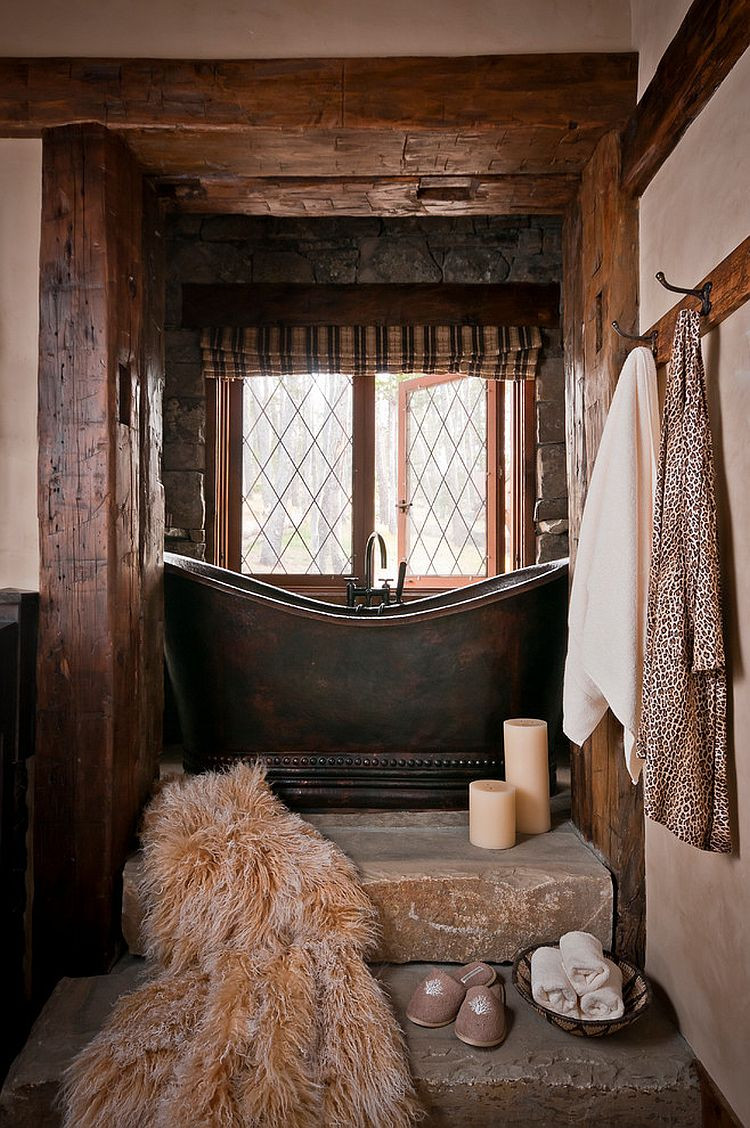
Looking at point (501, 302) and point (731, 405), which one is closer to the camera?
point (731, 405)

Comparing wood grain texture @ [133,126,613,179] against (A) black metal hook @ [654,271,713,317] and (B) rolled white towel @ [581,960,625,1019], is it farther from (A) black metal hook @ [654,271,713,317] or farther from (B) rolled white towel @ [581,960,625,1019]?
(B) rolled white towel @ [581,960,625,1019]

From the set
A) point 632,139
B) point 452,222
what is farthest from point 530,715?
point 452,222

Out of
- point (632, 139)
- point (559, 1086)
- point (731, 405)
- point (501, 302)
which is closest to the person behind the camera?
point (731, 405)

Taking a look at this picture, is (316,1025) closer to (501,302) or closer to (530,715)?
(530,715)

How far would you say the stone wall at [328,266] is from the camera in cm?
368

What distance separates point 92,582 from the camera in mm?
1945

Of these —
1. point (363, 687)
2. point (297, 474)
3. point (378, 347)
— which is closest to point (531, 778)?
point (363, 687)

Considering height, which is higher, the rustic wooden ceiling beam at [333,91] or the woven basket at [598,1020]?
the rustic wooden ceiling beam at [333,91]

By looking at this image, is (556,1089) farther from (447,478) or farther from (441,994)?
(447,478)

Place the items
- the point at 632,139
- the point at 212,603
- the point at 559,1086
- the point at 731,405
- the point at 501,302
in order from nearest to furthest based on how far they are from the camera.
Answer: the point at 731,405, the point at 559,1086, the point at 632,139, the point at 212,603, the point at 501,302

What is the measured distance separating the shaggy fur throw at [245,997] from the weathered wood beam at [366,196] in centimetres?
161

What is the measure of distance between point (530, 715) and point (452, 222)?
7.79 ft

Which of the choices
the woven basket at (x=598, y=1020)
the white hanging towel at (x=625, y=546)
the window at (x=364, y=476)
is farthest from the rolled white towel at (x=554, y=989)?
the window at (x=364, y=476)

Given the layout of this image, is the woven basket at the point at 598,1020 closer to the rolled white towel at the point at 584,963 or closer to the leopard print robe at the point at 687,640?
the rolled white towel at the point at 584,963
